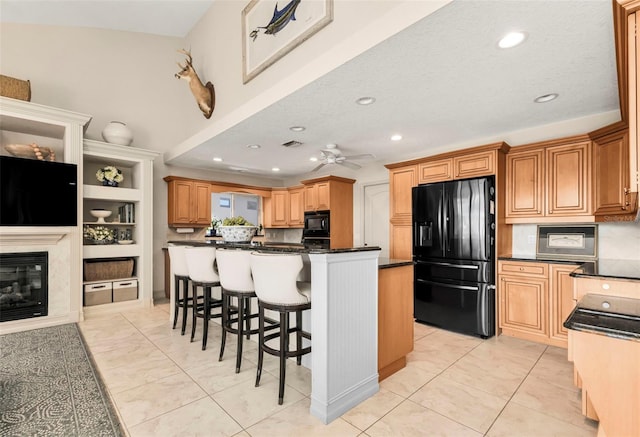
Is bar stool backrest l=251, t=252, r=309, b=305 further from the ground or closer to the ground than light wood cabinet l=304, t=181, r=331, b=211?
closer to the ground

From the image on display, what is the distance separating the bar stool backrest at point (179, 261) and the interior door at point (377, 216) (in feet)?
10.8

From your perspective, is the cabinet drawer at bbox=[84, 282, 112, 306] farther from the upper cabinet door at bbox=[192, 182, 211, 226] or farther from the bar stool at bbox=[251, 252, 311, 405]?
the bar stool at bbox=[251, 252, 311, 405]

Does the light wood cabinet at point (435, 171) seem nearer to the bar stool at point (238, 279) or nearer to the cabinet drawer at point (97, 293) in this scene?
the bar stool at point (238, 279)

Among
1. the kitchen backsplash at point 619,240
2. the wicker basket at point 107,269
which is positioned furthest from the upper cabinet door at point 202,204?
the kitchen backsplash at point 619,240

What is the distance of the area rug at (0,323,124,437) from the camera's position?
71.6 inches

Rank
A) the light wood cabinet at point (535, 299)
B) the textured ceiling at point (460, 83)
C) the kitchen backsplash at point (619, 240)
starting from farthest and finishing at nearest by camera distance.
Answer: the light wood cabinet at point (535, 299)
the kitchen backsplash at point (619, 240)
the textured ceiling at point (460, 83)

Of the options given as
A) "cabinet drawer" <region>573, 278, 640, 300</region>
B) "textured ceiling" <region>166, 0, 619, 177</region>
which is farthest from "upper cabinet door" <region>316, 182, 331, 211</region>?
"cabinet drawer" <region>573, 278, 640, 300</region>

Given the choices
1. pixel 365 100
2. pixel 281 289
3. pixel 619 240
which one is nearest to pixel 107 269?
pixel 281 289

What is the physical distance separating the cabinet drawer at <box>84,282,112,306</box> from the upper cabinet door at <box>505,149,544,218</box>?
566 cm

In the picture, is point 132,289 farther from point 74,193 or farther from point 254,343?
point 254,343

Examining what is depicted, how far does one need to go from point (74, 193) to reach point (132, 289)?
1664 millimetres

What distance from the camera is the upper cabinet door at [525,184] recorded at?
3424 mm

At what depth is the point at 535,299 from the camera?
10.7 feet

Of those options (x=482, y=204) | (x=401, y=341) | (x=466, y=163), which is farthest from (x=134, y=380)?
A: (x=466, y=163)
